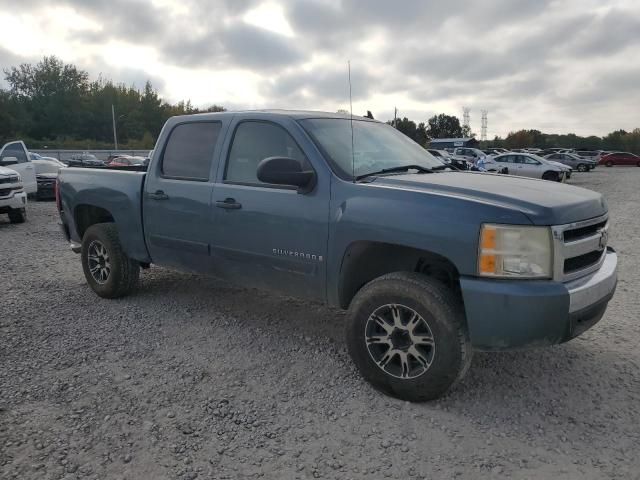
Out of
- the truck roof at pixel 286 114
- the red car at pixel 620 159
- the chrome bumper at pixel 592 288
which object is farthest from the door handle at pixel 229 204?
the red car at pixel 620 159

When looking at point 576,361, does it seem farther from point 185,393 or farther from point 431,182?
point 185,393

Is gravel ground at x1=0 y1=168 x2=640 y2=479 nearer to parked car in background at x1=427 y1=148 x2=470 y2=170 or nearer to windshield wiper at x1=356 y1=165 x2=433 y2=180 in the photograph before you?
windshield wiper at x1=356 y1=165 x2=433 y2=180

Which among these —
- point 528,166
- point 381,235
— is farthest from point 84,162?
point 528,166

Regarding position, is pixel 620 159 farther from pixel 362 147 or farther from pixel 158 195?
pixel 158 195

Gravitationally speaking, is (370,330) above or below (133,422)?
above

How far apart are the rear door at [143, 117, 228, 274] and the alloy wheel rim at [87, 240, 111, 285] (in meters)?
0.75

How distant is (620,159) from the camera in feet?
164

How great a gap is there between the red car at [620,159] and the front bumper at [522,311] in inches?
2132

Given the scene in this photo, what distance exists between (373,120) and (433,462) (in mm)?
3056

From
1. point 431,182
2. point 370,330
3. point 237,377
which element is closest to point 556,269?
point 431,182

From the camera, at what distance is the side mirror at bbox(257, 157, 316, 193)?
3.40 m

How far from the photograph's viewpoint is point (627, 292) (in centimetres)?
548

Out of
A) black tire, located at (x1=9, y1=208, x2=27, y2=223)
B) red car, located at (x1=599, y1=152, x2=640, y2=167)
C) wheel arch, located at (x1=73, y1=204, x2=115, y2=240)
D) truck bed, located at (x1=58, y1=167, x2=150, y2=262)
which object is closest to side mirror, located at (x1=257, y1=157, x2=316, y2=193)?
truck bed, located at (x1=58, y1=167, x2=150, y2=262)

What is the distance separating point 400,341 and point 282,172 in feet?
4.30
